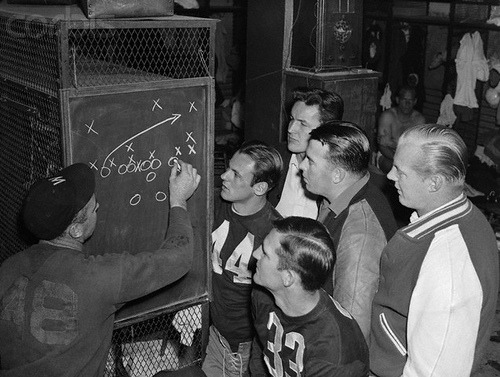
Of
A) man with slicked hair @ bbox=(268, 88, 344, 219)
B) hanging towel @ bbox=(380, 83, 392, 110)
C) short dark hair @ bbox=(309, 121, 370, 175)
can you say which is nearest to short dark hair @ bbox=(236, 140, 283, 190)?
man with slicked hair @ bbox=(268, 88, 344, 219)

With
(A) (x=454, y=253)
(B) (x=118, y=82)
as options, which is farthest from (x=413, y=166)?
(B) (x=118, y=82)

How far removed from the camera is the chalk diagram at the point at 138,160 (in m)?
Result: 2.77

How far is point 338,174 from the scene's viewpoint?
297 centimetres

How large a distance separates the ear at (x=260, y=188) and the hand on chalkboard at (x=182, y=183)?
0.47m

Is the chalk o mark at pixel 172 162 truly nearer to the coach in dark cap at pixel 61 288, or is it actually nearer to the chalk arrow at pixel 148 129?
the chalk arrow at pixel 148 129

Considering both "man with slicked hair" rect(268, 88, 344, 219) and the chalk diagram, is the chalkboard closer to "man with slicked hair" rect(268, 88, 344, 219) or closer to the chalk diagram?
the chalk diagram

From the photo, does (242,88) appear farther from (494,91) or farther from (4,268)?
(4,268)

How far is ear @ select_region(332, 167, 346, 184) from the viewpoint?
2.96 m

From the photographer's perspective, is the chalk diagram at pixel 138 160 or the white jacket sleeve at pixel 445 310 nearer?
the white jacket sleeve at pixel 445 310

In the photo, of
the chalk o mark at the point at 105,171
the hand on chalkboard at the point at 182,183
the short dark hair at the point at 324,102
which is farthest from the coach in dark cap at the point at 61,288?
the short dark hair at the point at 324,102

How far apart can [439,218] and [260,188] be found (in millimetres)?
1244

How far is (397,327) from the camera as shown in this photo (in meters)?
2.49

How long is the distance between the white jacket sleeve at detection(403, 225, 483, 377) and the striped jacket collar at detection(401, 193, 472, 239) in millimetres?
53

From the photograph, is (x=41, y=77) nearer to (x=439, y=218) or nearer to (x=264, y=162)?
(x=264, y=162)
